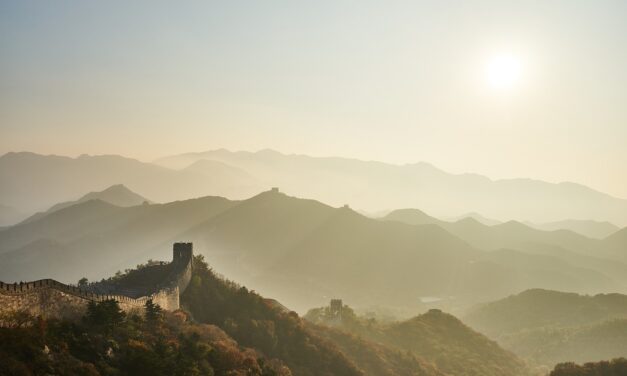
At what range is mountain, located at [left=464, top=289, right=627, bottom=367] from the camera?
12900 centimetres

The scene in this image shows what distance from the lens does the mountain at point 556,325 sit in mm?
129000

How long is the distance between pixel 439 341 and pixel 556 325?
71.1 meters

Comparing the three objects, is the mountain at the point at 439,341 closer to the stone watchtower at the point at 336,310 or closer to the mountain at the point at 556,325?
the stone watchtower at the point at 336,310

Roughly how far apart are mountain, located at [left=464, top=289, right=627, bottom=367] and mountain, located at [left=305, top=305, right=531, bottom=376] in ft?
87.2

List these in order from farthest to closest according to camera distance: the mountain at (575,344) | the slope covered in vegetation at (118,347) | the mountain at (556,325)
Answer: the mountain at (556,325) → the mountain at (575,344) → the slope covered in vegetation at (118,347)

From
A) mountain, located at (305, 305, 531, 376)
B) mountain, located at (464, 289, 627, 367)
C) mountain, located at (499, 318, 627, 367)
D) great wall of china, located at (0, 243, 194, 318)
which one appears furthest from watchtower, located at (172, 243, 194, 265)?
mountain, located at (464, 289, 627, 367)

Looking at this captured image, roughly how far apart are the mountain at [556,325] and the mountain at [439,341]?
26.6 meters

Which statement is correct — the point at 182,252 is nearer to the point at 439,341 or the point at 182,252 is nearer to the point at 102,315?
the point at 102,315

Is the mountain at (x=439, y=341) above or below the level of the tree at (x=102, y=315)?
below

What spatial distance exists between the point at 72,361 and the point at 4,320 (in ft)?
13.0

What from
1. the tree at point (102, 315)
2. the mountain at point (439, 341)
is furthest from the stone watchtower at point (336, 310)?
the tree at point (102, 315)

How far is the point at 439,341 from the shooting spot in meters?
107

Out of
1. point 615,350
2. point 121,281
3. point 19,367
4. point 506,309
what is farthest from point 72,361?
point 506,309

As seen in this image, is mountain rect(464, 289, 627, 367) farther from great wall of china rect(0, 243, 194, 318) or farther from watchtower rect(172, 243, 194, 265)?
great wall of china rect(0, 243, 194, 318)
